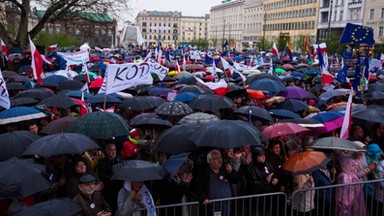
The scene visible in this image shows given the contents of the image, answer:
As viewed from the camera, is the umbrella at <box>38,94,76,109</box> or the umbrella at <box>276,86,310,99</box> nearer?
the umbrella at <box>38,94,76,109</box>

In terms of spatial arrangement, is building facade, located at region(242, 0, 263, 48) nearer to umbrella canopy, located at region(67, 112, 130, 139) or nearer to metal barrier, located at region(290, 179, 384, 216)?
umbrella canopy, located at region(67, 112, 130, 139)

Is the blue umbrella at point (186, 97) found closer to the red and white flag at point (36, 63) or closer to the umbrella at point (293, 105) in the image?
the umbrella at point (293, 105)

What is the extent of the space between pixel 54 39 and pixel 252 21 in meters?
71.3

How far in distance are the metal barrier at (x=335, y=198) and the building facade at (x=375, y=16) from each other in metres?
60.9

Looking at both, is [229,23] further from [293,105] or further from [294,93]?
[293,105]

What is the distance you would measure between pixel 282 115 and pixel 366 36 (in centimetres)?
378

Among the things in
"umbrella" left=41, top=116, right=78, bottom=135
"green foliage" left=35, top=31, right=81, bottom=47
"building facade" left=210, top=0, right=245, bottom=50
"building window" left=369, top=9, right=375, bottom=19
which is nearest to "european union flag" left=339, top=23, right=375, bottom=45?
"umbrella" left=41, top=116, right=78, bottom=135

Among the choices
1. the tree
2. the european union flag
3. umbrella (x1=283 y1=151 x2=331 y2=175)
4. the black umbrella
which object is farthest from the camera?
the tree

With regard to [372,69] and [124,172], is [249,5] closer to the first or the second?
[372,69]

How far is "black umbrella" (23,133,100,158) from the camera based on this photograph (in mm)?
5164

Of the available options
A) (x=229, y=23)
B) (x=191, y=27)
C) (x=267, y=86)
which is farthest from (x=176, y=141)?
(x=191, y=27)

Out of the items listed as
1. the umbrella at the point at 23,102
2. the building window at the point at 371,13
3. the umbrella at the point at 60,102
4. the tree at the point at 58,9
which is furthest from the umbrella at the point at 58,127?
the building window at the point at 371,13

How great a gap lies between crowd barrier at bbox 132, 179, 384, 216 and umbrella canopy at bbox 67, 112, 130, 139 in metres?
1.49

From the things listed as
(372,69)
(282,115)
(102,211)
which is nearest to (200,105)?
(282,115)
